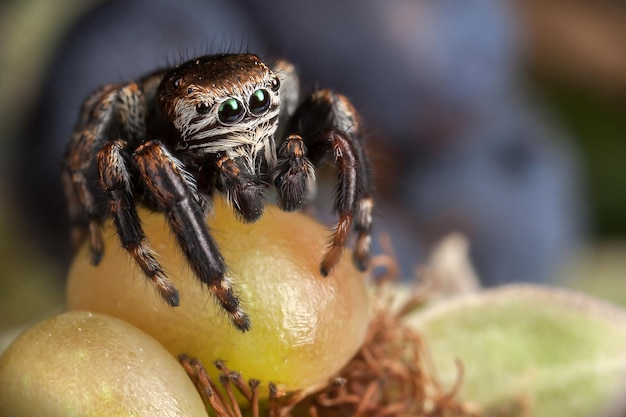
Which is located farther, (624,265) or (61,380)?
(624,265)

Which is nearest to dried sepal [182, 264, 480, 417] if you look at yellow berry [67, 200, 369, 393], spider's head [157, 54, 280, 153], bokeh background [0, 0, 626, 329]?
yellow berry [67, 200, 369, 393]

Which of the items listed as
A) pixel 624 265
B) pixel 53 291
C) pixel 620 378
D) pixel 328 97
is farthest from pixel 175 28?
pixel 624 265

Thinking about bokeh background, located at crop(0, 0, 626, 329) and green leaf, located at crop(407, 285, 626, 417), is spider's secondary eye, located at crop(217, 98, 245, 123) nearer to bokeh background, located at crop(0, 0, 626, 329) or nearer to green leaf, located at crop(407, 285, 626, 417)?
green leaf, located at crop(407, 285, 626, 417)

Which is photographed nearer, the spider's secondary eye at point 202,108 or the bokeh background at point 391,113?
the spider's secondary eye at point 202,108

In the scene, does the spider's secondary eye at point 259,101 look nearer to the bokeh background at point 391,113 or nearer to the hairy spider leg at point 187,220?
the hairy spider leg at point 187,220

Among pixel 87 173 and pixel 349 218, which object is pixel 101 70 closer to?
pixel 87 173

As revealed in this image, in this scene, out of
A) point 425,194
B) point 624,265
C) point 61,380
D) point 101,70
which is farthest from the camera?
point 624,265

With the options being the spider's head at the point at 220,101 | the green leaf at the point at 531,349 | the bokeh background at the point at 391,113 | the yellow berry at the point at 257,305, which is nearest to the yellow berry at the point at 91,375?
the yellow berry at the point at 257,305
